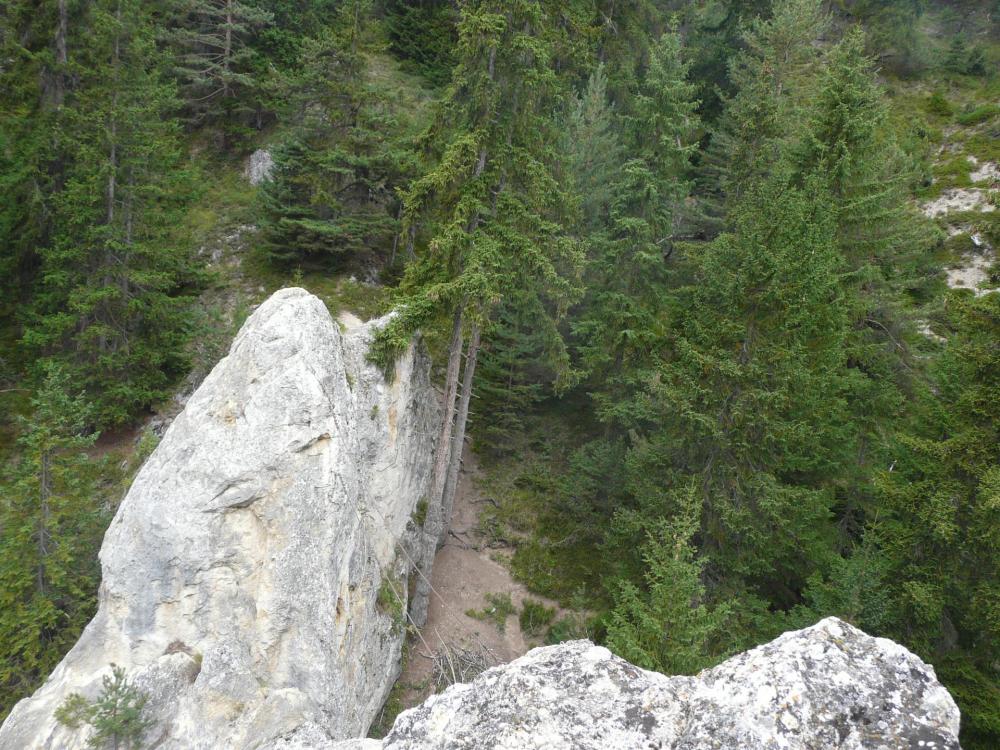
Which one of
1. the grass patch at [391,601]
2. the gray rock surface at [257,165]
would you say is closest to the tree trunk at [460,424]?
the grass patch at [391,601]

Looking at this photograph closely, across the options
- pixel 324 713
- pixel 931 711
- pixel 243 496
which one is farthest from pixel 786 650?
pixel 243 496

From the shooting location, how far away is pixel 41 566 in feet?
35.9

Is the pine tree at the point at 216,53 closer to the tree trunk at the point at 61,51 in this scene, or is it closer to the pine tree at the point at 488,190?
the tree trunk at the point at 61,51

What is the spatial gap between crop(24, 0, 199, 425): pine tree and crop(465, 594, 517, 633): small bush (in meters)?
12.2

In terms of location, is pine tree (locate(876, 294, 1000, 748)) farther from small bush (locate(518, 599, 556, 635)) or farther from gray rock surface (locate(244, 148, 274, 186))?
gray rock surface (locate(244, 148, 274, 186))

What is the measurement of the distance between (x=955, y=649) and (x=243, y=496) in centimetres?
1273

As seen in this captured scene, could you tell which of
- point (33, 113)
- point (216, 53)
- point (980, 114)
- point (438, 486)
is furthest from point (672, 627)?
point (980, 114)

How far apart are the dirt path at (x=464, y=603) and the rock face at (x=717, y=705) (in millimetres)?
9102

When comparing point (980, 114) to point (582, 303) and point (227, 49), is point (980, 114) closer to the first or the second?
point (582, 303)

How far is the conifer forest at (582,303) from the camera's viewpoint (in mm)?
10430

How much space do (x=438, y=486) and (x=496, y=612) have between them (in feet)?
16.0

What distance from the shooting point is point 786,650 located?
16.4 feet

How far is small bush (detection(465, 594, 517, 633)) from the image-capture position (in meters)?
16.2

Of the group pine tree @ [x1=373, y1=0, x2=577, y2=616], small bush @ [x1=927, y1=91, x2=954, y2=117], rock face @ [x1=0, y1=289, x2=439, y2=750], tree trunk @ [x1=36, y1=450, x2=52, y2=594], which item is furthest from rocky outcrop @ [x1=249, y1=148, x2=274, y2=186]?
small bush @ [x1=927, y1=91, x2=954, y2=117]
